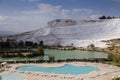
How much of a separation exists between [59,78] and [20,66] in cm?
800

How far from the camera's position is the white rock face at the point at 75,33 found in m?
72.2

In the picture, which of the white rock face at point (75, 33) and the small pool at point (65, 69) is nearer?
the small pool at point (65, 69)

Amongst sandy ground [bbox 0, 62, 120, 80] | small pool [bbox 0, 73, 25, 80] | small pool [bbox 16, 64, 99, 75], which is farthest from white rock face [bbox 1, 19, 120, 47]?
small pool [bbox 0, 73, 25, 80]

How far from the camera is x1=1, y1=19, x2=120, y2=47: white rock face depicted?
72.2 m

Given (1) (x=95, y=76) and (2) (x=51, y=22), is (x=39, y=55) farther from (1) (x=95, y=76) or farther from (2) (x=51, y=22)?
(2) (x=51, y=22)

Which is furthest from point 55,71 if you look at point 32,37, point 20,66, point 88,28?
point 88,28

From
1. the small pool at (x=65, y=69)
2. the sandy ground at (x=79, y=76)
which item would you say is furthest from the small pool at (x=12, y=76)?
the small pool at (x=65, y=69)

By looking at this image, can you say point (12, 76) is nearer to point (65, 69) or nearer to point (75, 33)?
point (65, 69)

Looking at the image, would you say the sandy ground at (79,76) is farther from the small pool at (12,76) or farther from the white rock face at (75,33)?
the white rock face at (75,33)

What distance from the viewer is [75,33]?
80375 millimetres

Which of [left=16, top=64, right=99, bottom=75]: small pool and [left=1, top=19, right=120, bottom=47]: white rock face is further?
[left=1, top=19, right=120, bottom=47]: white rock face

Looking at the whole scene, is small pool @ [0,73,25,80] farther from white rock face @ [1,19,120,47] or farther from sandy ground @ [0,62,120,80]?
white rock face @ [1,19,120,47]

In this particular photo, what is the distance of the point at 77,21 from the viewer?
9162 centimetres

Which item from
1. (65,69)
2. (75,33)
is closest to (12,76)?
(65,69)
